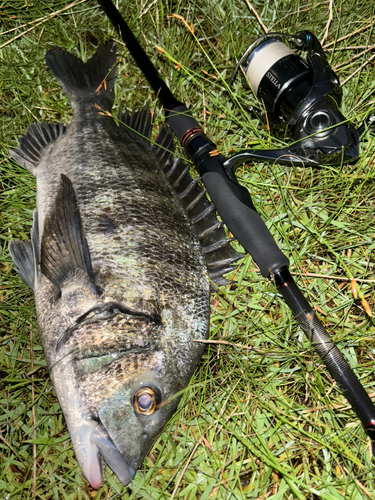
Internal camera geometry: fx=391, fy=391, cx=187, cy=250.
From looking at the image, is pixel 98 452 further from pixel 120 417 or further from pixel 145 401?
pixel 145 401

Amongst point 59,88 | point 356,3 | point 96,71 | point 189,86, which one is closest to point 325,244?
point 189,86

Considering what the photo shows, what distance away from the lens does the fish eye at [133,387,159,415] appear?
2.00 m

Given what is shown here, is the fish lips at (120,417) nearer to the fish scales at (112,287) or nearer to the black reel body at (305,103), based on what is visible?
the fish scales at (112,287)

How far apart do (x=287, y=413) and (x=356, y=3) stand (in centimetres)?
299

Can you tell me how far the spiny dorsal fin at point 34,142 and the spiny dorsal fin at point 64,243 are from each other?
0.69 m

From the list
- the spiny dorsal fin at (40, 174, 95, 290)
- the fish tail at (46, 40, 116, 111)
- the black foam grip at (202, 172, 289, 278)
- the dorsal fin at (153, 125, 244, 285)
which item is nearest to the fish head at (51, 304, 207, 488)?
the spiny dorsal fin at (40, 174, 95, 290)

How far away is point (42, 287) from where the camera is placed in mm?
2459

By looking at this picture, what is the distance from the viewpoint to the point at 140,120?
2.95m

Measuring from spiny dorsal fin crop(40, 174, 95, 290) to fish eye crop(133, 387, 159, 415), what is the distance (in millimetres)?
626

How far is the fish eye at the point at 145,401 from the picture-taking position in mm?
2000

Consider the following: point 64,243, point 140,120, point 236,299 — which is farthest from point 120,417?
point 140,120

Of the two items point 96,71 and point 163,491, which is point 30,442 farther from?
point 96,71

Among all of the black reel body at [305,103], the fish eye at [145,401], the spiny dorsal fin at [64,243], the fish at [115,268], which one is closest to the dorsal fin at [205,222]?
the fish at [115,268]

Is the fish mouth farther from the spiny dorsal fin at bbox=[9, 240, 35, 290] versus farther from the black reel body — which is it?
the black reel body
